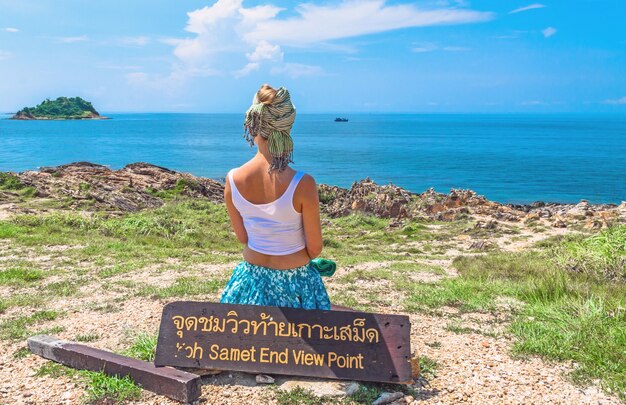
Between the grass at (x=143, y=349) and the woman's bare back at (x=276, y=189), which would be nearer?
the woman's bare back at (x=276, y=189)

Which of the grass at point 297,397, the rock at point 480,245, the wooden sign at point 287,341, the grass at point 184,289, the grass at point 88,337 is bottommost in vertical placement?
the rock at point 480,245

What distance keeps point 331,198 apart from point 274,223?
2536cm

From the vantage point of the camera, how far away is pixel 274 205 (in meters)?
4.32

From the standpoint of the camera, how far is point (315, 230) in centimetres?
443

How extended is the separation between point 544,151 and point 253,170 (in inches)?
3866

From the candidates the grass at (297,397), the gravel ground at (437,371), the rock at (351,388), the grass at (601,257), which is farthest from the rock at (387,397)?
the grass at (601,257)

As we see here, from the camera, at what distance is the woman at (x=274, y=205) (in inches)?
169

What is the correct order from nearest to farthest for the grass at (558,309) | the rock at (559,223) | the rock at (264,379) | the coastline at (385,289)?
the rock at (264,379) < the coastline at (385,289) < the grass at (558,309) < the rock at (559,223)

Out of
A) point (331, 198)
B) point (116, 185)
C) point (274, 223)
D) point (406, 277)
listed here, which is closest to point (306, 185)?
point (274, 223)

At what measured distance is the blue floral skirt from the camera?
15.9 ft

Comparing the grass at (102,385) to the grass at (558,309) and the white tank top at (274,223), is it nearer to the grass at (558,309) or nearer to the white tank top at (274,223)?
the white tank top at (274,223)

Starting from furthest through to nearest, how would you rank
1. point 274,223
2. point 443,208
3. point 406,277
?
point 443,208 < point 406,277 < point 274,223

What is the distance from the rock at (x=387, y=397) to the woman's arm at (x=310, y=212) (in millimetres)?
1361

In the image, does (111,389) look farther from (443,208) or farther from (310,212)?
(443,208)
